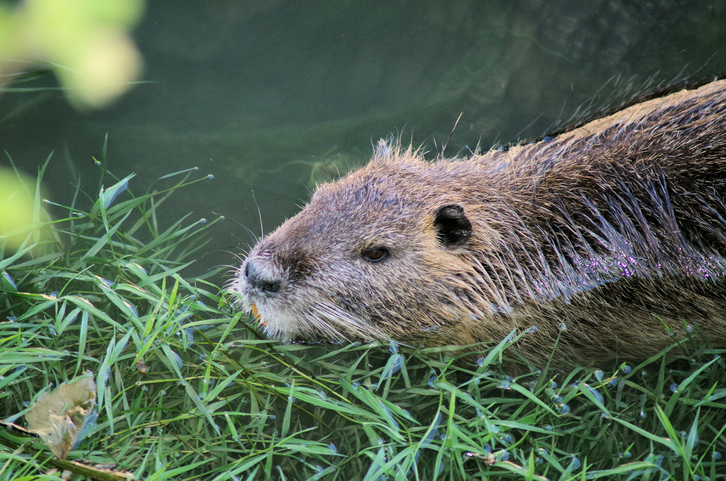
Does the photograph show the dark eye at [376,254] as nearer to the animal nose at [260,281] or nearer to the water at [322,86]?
the animal nose at [260,281]

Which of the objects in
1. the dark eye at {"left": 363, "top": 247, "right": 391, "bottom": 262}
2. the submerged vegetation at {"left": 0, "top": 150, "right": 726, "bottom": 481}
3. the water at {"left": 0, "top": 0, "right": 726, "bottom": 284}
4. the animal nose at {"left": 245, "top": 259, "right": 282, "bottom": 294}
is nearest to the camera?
the submerged vegetation at {"left": 0, "top": 150, "right": 726, "bottom": 481}

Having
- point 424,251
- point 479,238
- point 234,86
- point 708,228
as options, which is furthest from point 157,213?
point 708,228

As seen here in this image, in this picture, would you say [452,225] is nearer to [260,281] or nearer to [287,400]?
[260,281]

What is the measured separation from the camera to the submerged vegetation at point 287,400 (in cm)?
254

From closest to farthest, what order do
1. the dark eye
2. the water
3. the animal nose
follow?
the animal nose
the dark eye
the water

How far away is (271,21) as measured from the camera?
4.42 metres

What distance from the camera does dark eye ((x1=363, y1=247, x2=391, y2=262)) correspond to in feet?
9.44

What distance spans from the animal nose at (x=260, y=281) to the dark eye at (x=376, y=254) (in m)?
0.45

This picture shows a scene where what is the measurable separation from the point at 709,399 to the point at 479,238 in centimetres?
132

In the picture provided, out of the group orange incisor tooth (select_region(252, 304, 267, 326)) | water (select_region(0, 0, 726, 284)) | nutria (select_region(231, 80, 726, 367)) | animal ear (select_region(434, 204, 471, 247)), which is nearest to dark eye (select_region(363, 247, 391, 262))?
nutria (select_region(231, 80, 726, 367))

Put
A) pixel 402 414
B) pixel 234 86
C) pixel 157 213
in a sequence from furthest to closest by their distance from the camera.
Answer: pixel 234 86 → pixel 157 213 → pixel 402 414

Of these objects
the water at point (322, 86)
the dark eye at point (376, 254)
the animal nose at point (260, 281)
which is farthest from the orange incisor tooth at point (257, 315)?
the water at point (322, 86)

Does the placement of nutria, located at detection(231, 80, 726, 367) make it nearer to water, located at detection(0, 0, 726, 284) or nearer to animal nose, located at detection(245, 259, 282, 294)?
animal nose, located at detection(245, 259, 282, 294)

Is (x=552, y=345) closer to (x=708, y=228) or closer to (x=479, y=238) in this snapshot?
(x=479, y=238)
